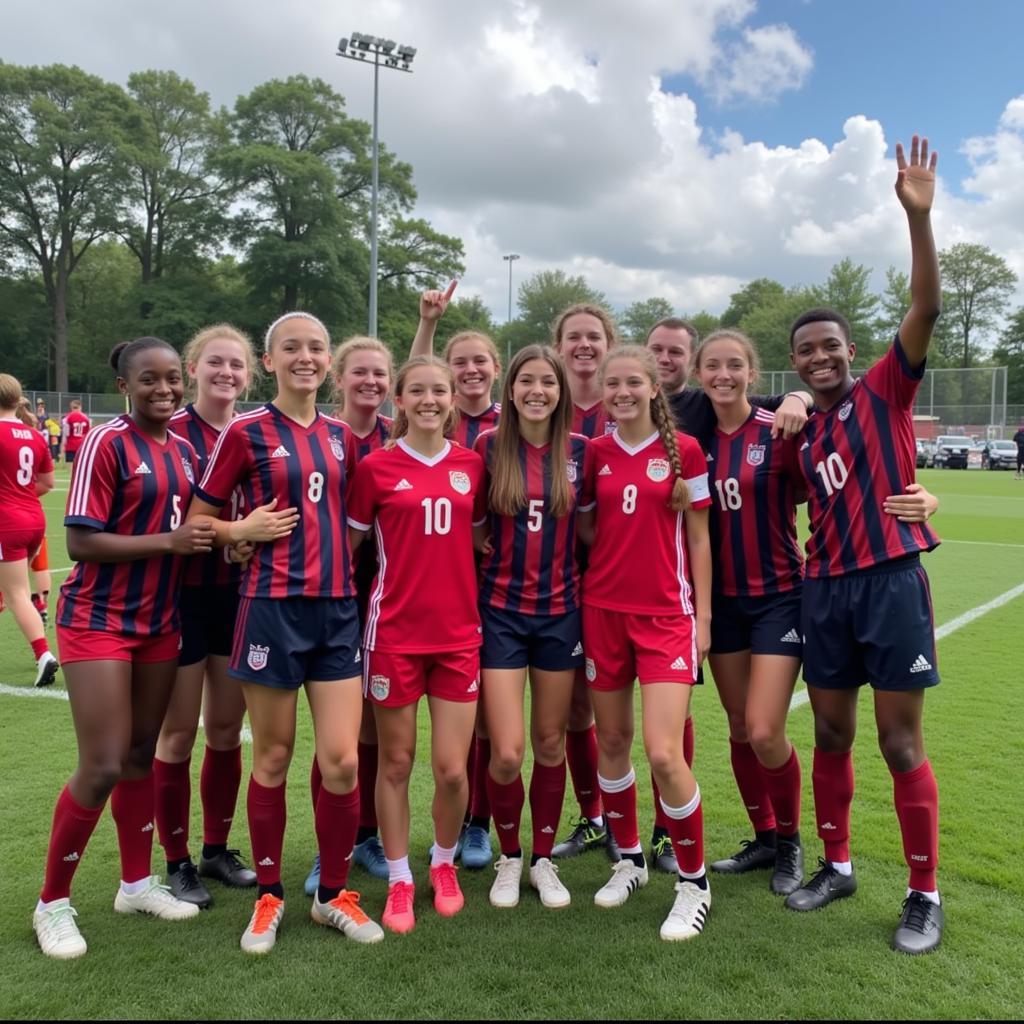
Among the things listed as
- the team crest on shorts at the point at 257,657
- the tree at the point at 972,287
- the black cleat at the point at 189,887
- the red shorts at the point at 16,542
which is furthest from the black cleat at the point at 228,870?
the tree at the point at 972,287

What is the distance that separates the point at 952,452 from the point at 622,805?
37.2 metres

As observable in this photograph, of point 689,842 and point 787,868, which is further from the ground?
point 689,842

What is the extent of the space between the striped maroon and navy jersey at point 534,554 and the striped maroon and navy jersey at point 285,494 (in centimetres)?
60

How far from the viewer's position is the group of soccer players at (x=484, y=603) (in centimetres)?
309

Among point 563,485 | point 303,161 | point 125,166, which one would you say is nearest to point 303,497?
point 563,485

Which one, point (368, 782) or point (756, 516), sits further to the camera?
point (368, 782)

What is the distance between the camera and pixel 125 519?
10.3 feet

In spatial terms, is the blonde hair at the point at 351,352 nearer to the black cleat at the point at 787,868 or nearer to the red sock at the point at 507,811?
the red sock at the point at 507,811

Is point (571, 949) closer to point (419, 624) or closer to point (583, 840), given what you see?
point (583, 840)

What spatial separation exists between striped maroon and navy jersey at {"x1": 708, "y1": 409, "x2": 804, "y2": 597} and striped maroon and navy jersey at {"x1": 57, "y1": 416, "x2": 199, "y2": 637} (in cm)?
210

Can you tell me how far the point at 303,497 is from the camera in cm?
314

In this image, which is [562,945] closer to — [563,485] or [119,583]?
[563,485]

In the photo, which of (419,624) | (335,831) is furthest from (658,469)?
(335,831)

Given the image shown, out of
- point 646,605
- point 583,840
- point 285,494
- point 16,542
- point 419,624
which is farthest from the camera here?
point 16,542
